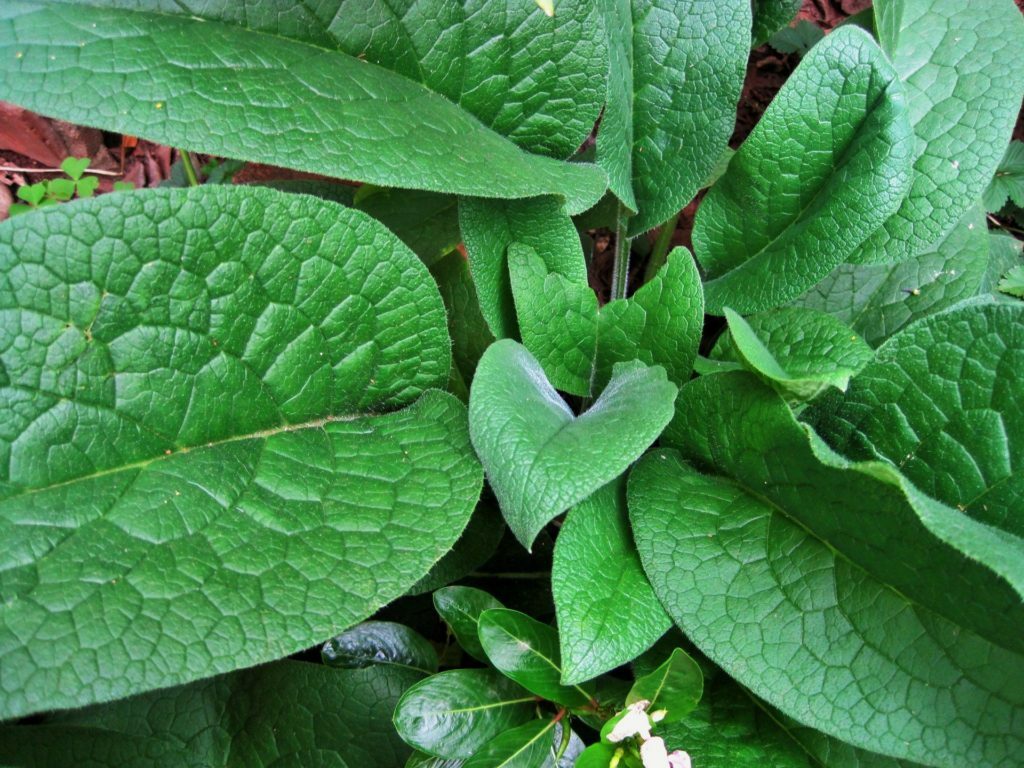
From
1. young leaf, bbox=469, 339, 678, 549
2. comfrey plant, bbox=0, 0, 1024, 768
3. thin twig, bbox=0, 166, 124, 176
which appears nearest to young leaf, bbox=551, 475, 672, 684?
comfrey plant, bbox=0, 0, 1024, 768

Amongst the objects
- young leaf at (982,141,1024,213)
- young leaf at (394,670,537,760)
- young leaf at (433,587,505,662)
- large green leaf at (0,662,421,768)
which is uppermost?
young leaf at (982,141,1024,213)

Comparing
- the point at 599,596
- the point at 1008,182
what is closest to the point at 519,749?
the point at 599,596

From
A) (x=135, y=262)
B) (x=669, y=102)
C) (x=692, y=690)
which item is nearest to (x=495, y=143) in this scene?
(x=669, y=102)

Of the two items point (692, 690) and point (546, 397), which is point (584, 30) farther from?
point (692, 690)

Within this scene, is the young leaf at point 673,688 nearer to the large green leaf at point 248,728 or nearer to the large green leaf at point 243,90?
the large green leaf at point 248,728

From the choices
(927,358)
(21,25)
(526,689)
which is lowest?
(526,689)

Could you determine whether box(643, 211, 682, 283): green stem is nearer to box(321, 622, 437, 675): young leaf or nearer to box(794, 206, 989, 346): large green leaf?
box(794, 206, 989, 346): large green leaf
